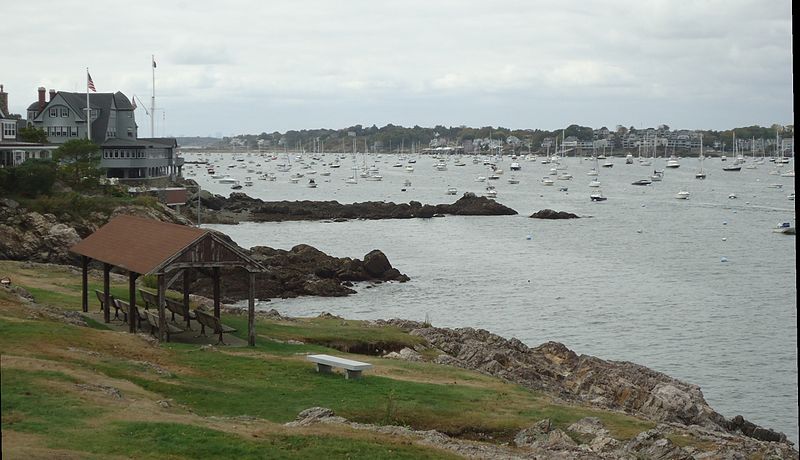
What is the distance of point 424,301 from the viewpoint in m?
56.8

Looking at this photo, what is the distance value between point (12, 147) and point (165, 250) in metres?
44.5

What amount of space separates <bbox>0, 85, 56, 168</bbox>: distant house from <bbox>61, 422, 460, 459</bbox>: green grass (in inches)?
2116

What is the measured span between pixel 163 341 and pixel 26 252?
28103 mm

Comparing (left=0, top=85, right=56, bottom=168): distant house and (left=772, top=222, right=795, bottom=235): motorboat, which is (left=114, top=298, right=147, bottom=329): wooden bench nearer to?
(left=0, top=85, right=56, bottom=168): distant house

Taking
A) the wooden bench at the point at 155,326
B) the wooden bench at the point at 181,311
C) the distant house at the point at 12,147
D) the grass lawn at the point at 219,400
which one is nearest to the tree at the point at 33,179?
the distant house at the point at 12,147

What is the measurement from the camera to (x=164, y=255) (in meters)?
26.5

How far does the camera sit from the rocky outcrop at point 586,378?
2838cm

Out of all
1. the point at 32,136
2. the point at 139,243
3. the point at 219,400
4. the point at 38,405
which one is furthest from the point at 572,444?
the point at 32,136

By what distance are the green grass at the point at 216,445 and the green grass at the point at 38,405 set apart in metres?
0.82

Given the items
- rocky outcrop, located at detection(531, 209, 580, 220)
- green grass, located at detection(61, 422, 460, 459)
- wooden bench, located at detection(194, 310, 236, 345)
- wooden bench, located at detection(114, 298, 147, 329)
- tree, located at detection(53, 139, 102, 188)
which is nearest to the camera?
green grass, located at detection(61, 422, 460, 459)

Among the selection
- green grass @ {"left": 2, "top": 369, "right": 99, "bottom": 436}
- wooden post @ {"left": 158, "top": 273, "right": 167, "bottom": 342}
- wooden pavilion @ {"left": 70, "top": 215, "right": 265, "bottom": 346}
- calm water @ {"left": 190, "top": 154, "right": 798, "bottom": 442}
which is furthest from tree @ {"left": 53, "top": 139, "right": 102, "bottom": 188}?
green grass @ {"left": 2, "top": 369, "right": 99, "bottom": 436}

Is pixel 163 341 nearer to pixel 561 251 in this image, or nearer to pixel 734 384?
pixel 734 384

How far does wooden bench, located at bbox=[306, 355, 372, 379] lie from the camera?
2386cm

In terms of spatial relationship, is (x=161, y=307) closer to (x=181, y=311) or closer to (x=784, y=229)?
(x=181, y=311)
